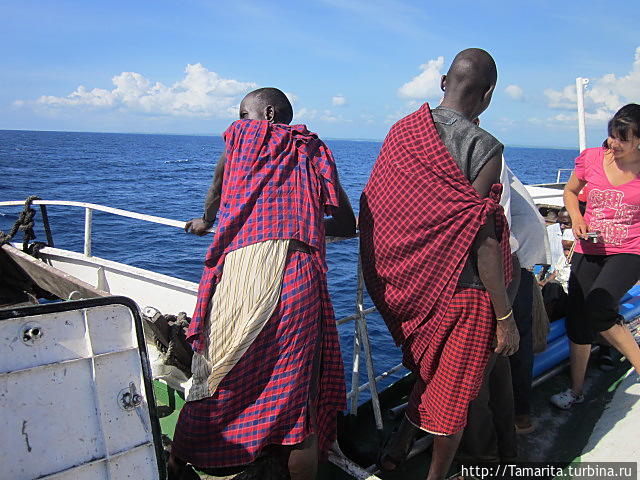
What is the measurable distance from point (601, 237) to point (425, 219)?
1.62m

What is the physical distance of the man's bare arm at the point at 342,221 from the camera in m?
2.31

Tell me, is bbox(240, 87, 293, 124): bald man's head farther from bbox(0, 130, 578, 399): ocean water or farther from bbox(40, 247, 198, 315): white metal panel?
bbox(0, 130, 578, 399): ocean water

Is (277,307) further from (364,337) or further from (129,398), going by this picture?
(364,337)

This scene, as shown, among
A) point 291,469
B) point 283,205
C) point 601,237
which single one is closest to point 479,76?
point 283,205

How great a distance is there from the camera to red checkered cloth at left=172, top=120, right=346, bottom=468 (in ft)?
6.38

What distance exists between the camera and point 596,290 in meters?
3.13

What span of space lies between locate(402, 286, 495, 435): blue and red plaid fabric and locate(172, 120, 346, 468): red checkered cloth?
1.67 ft

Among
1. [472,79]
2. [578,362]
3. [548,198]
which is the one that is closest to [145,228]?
[548,198]

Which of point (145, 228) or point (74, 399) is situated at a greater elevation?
point (74, 399)

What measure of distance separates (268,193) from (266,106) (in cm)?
45

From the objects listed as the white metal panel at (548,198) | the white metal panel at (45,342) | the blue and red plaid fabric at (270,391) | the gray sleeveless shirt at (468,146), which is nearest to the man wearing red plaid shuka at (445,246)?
the gray sleeveless shirt at (468,146)

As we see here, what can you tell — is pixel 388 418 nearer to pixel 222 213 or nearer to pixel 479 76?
pixel 222 213

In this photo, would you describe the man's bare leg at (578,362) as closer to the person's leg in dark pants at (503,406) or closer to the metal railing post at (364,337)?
the person's leg in dark pants at (503,406)

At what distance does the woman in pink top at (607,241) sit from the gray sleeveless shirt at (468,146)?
4.47 ft
